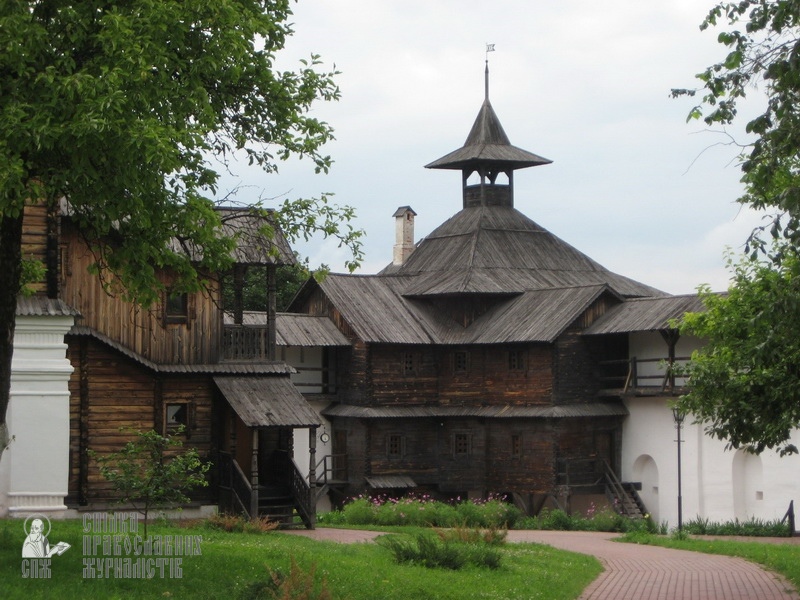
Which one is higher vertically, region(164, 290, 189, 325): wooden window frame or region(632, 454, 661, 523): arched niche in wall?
region(164, 290, 189, 325): wooden window frame

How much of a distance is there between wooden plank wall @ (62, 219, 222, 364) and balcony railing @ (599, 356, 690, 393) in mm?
16443

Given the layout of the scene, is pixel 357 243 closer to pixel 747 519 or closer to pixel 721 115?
pixel 721 115

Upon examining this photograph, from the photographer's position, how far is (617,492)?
1597 inches

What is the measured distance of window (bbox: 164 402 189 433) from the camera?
92.9 feet

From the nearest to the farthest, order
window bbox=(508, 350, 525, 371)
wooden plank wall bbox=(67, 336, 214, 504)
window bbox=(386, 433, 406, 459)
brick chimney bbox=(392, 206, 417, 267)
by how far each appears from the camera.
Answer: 1. wooden plank wall bbox=(67, 336, 214, 504)
2. window bbox=(508, 350, 525, 371)
3. window bbox=(386, 433, 406, 459)
4. brick chimney bbox=(392, 206, 417, 267)

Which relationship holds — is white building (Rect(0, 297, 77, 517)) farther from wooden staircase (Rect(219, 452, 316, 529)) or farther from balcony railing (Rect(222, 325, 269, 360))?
balcony railing (Rect(222, 325, 269, 360))

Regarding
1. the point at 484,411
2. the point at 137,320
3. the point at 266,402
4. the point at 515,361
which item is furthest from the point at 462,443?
the point at 137,320

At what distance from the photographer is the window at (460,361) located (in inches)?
1714

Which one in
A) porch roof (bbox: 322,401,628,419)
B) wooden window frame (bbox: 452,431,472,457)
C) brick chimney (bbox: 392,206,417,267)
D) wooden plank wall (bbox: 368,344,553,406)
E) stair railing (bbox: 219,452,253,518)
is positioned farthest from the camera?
brick chimney (bbox: 392,206,417,267)

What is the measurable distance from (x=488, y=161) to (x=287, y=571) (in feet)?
110

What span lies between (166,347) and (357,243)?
11.6 meters

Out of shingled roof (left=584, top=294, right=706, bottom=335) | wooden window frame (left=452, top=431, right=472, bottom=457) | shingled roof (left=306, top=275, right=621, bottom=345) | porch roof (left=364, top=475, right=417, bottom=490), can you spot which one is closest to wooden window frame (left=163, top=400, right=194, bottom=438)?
porch roof (left=364, top=475, right=417, bottom=490)

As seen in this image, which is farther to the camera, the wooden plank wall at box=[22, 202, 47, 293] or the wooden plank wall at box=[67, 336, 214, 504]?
the wooden plank wall at box=[67, 336, 214, 504]

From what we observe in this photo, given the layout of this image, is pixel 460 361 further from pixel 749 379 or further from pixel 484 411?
pixel 749 379
